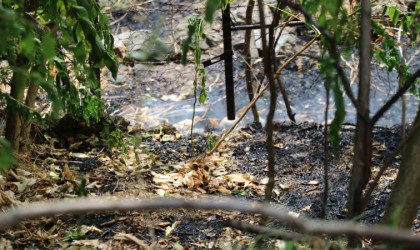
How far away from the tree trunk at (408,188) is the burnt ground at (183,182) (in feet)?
2.47

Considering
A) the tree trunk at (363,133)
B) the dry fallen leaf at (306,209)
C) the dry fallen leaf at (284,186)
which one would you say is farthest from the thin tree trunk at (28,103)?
the tree trunk at (363,133)

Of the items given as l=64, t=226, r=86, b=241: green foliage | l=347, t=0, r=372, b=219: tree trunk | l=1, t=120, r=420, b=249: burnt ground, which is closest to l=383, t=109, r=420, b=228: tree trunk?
l=347, t=0, r=372, b=219: tree trunk

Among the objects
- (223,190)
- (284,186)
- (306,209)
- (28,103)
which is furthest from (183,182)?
(28,103)

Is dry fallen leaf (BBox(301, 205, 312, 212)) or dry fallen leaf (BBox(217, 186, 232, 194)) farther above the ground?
dry fallen leaf (BBox(217, 186, 232, 194))

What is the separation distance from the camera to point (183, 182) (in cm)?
340

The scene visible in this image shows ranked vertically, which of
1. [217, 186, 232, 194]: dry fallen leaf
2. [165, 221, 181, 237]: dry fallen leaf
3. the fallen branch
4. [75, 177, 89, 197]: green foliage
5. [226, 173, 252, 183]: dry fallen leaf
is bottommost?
[165, 221, 181, 237]: dry fallen leaf

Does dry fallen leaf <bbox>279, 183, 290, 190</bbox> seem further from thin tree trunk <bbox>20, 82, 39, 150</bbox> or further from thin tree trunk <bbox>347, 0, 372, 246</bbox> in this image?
thin tree trunk <bbox>347, 0, 372, 246</bbox>

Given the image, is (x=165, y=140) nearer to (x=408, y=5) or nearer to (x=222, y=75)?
(x=222, y=75)

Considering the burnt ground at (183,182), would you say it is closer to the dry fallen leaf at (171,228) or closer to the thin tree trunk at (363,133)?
the dry fallen leaf at (171,228)

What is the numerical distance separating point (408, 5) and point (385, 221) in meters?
5.33

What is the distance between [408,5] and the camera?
645cm

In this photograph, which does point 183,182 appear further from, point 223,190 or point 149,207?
point 149,207

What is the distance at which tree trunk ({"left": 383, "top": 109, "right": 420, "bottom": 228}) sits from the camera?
1536mm

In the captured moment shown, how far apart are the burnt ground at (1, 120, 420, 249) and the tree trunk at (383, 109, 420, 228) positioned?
0.75m
